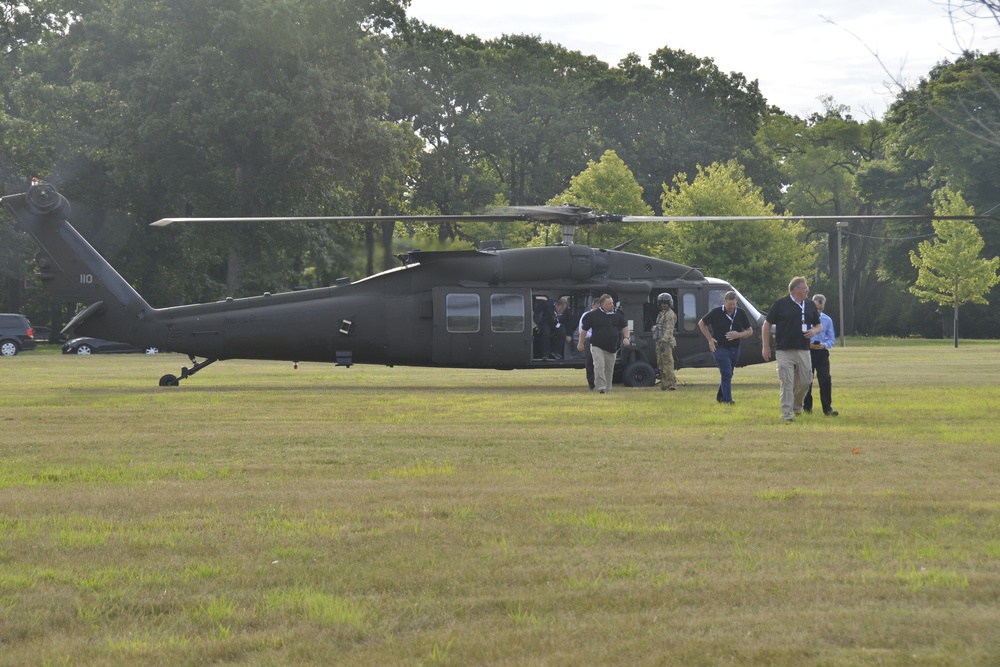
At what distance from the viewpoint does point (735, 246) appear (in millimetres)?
79188

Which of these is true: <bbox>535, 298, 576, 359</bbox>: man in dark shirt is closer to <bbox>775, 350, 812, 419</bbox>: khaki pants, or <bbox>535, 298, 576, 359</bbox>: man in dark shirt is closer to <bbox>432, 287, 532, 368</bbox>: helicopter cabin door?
<bbox>432, 287, 532, 368</bbox>: helicopter cabin door

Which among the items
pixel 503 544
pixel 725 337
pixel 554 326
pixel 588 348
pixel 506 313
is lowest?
pixel 503 544

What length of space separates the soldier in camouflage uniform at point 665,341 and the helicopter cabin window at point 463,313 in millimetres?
3666

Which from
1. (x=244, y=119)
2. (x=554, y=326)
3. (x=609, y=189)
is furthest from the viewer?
(x=609, y=189)

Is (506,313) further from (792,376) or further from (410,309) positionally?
(792,376)

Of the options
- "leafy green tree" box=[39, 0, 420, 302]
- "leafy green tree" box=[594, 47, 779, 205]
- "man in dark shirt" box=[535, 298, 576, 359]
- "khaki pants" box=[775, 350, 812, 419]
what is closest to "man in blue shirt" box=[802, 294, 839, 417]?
"khaki pants" box=[775, 350, 812, 419]

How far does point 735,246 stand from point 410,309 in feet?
180

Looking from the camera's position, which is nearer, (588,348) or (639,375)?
(588,348)

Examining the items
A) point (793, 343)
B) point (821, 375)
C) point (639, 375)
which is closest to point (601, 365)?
point (639, 375)

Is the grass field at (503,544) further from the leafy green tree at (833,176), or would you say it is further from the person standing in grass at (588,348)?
the leafy green tree at (833,176)

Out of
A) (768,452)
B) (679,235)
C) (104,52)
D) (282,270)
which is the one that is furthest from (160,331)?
(679,235)

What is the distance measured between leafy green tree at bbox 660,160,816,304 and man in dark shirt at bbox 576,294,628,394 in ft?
177

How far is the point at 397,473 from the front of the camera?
39.4ft

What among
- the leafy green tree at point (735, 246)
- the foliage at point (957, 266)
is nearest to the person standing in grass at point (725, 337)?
the leafy green tree at point (735, 246)
